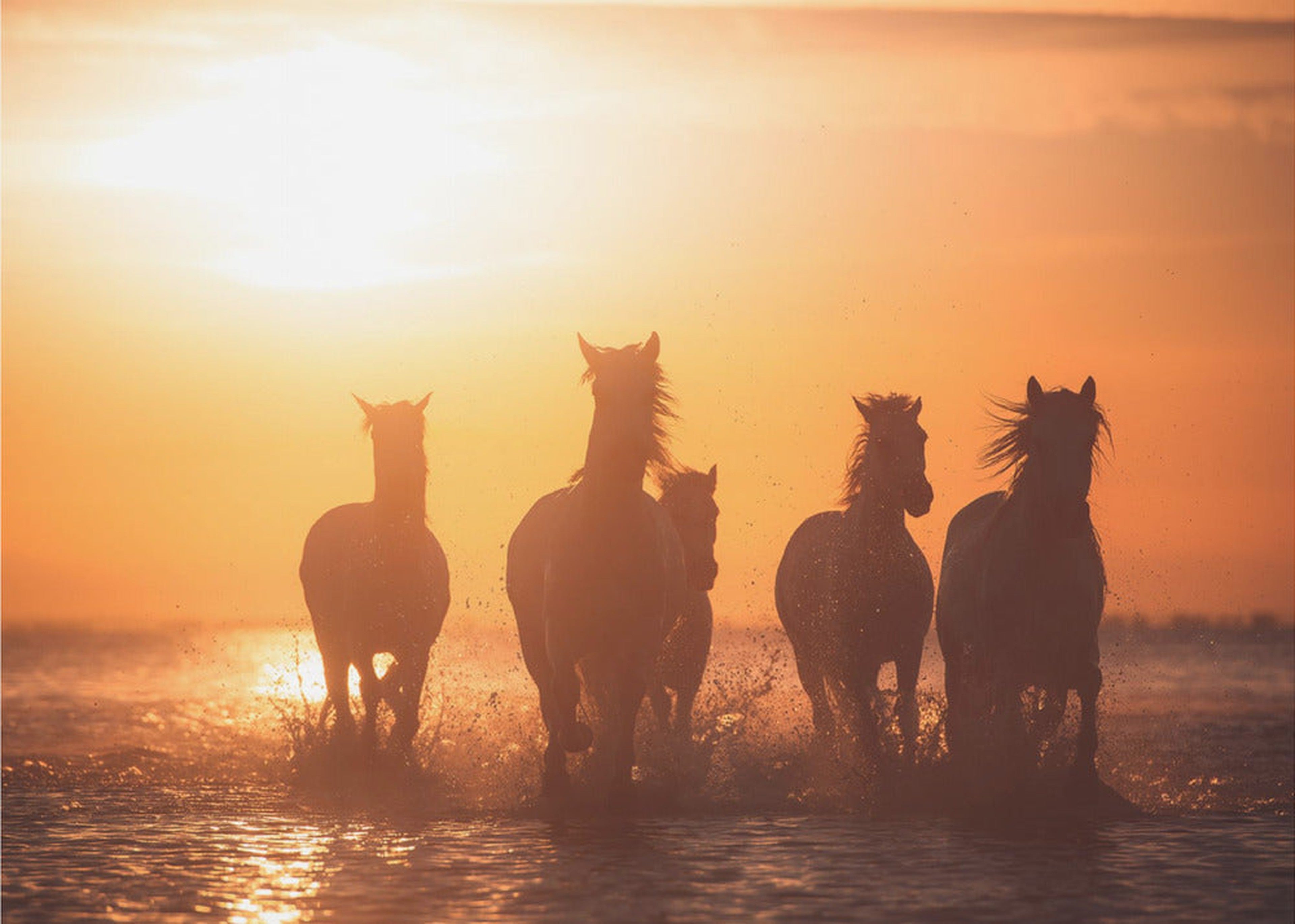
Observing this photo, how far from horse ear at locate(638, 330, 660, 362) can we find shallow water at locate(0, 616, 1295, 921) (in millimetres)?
3012

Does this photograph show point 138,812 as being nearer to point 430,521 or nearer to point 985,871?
point 430,521

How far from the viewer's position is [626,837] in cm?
1049

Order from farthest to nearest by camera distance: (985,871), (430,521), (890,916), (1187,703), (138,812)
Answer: (1187,703)
(430,521)
(138,812)
(985,871)
(890,916)

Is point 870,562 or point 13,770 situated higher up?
point 870,562

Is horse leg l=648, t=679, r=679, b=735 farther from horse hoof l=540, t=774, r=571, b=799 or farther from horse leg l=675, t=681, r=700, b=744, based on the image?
horse hoof l=540, t=774, r=571, b=799

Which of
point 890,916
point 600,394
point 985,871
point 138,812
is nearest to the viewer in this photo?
point 890,916

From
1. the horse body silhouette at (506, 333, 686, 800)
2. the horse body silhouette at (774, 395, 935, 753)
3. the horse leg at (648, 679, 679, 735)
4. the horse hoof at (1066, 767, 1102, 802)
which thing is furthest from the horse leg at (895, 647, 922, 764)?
the horse leg at (648, 679, 679, 735)

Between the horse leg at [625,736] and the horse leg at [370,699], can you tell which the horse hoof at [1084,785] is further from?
the horse leg at [370,699]

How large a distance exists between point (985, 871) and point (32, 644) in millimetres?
65927

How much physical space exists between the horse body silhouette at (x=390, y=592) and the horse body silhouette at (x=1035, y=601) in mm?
4813

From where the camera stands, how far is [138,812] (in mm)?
11961

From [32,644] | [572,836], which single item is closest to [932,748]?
[572,836]

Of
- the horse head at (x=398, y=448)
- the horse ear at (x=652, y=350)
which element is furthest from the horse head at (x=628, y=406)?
the horse head at (x=398, y=448)

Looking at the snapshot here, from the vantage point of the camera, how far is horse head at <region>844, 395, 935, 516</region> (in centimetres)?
1200
